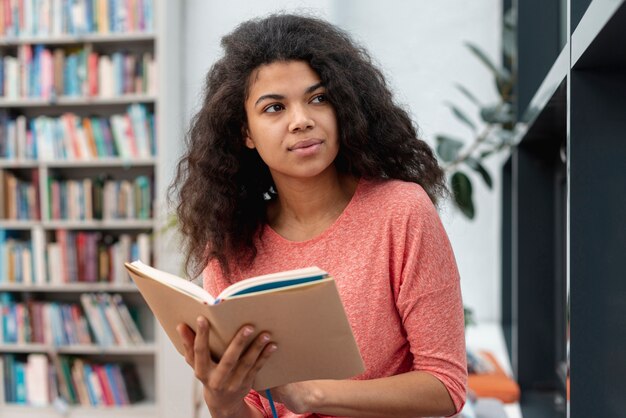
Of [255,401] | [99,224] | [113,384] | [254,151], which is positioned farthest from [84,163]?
[255,401]

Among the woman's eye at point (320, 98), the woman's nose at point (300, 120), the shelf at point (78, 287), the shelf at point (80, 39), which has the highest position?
the shelf at point (80, 39)

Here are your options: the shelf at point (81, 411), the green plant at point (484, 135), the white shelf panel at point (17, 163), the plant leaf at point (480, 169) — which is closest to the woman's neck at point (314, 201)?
the green plant at point (484, 135)

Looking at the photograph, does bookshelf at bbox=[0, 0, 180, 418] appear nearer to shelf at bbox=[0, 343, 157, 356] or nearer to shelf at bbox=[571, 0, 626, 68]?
shelf at bbox=[0, 343, 157, 356]

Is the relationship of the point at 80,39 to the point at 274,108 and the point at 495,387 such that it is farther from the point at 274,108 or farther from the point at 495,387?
the point at 274,108

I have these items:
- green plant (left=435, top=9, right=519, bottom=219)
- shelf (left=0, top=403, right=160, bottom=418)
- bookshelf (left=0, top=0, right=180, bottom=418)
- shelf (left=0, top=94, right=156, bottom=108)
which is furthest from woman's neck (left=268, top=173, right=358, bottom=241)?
shelf (left=0, top=403, right=160, bottom=418)

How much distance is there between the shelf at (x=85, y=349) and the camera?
4.31m

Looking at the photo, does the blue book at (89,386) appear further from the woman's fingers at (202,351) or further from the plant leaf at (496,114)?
the woman's fingers at (202,351)

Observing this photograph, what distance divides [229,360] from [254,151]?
1.81 feet

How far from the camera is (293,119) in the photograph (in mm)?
1364

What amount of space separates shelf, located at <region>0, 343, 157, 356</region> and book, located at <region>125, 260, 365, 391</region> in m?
3.15

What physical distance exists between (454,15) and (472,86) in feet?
1.32

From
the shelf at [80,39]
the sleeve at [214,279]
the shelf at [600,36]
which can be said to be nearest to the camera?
the shelf at [600,36]

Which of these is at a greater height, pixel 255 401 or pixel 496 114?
pixel 496 114

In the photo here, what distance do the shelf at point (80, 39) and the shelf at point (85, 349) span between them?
161 centimetres
